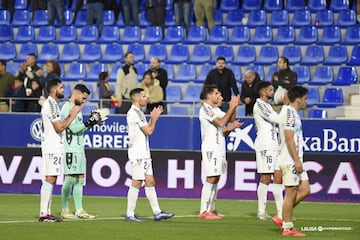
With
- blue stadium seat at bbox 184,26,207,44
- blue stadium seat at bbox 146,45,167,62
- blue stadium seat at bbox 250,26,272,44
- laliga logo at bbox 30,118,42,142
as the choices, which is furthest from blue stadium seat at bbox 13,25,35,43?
laliga logo at bbox 30,118,42,142

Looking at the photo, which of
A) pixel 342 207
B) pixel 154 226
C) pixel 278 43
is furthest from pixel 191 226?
pixel 278 43

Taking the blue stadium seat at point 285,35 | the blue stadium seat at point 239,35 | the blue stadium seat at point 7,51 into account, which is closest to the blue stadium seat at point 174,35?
the blue stadium seat at point 239,35

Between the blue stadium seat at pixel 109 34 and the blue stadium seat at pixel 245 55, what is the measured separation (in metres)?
3.49

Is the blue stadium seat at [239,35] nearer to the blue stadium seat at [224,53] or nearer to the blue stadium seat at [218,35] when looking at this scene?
the blue stadium seat at [218,35]

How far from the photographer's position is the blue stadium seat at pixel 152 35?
88.5 ft

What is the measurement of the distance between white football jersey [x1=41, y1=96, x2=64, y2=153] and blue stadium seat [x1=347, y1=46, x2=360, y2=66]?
1087 cm

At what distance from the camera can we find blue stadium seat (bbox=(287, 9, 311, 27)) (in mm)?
26361

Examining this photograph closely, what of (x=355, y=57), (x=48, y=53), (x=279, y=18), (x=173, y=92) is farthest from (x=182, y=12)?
(x=355, y=57)

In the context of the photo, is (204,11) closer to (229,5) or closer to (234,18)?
(234,18)

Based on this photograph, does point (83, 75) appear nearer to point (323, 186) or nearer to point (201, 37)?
point (201, 37)

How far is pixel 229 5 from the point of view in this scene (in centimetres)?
2753

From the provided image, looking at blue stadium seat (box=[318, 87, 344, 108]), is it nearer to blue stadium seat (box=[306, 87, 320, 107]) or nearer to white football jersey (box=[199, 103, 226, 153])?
blue stadium seat (box=[306, 87, 320, 107])

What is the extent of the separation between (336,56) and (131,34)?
5.53 meters

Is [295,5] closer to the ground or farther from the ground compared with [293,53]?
farther from the ground
